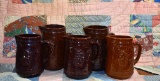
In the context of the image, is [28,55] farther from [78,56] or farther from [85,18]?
[85,18]

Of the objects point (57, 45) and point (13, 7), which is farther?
point (13, 7)

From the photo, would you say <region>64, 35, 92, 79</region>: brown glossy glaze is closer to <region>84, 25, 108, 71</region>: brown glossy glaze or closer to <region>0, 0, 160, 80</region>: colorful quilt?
<region>84, 25, 108, 71</region>: brown glossy glaze

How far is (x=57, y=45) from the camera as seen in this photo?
0.70 meters

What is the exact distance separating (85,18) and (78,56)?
0.29 meters

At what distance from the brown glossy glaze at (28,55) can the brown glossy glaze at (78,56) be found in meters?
0.10

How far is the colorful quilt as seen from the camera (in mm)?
857

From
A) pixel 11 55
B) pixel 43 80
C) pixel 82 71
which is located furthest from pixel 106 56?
pixel 11 55

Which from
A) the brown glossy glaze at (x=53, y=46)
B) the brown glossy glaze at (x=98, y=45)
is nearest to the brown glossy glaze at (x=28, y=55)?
the brown glossy glaze at (x=53, y=46)

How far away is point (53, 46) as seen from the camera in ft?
2.29

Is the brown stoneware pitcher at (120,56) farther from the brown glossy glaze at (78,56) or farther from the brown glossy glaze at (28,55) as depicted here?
the brown glossy glaze at (28,55)

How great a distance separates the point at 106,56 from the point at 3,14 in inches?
18.9

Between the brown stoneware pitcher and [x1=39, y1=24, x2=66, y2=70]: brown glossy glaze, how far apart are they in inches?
6.6

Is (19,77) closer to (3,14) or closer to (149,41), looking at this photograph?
(3,14)

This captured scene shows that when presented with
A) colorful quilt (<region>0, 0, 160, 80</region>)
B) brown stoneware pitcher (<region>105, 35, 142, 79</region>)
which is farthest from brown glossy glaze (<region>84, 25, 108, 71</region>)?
colorful quilt (<region>0, 0, 160, 80</region>)
